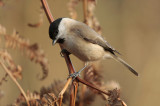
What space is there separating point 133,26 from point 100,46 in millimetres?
1356

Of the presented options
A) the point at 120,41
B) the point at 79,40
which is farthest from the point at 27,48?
the point at 120,41

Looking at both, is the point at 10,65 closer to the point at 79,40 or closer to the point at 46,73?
the point at 46,73

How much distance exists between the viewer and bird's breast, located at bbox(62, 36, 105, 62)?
205 centimetres

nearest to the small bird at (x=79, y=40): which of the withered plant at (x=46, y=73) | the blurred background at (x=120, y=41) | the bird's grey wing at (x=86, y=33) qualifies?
the bird's grey wing at (x=86, y=33)

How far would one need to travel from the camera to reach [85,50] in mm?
2145

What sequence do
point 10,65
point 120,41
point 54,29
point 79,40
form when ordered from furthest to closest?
point 120,41
point 79,40
point 54,29
point 10,65

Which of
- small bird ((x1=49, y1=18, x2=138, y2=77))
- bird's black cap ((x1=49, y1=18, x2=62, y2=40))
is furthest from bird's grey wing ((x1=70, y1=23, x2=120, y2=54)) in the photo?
bird's black cap ((x1=49, y1=18, x2=62, y2=40))

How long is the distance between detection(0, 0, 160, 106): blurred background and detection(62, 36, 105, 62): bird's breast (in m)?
0.84

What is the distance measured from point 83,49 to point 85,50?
0.09ft

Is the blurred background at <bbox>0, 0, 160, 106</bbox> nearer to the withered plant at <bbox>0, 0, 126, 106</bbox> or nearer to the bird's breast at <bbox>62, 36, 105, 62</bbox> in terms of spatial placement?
the bird's breast at <bbox>62, 36, 105, 62</bbox>

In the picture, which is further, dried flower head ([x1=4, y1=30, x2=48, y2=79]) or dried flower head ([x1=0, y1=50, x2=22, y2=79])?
dried flower head ([x1=4, y1=30, x2=48, y2=79])

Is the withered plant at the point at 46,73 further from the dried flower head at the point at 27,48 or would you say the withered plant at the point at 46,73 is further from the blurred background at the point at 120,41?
the blurred background at the point at 120,41

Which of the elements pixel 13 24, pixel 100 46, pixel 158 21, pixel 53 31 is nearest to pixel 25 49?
pixel 53 31

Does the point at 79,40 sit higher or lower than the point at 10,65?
higher
